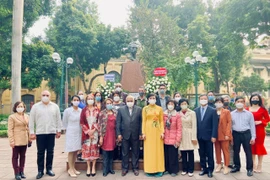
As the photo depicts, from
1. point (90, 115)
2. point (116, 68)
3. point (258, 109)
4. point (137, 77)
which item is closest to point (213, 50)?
point (116, 68)

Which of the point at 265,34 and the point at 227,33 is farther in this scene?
the point at 227,33

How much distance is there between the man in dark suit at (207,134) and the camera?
5.39m

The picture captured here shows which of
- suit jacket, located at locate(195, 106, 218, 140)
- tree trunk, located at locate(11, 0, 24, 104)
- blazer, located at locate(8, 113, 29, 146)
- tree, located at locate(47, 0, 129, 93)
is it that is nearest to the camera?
blazer, located at locate(8, 113, 29, 146)

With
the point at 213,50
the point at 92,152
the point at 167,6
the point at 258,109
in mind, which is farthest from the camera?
the point at 167,6

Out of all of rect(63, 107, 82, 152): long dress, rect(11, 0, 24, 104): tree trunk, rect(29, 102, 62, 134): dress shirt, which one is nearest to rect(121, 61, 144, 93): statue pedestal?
rect(63, 107, 82, 152): long dress

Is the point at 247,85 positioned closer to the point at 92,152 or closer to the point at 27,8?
the point at 27,8

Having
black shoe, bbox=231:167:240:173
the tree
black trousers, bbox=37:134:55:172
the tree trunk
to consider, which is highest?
the tree

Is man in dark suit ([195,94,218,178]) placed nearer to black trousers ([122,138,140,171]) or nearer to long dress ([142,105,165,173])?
long dress ([142,105,165,173])

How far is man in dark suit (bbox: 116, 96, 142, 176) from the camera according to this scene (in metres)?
5.43

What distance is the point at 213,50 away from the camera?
2377 centimetres

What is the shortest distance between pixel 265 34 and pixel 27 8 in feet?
52.1

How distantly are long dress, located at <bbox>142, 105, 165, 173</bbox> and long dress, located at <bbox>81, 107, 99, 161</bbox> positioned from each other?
1.05 metres

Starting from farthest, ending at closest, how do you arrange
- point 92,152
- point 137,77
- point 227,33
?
point 227,33, point 137,77, point 92,152

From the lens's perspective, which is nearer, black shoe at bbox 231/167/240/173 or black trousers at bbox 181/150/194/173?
black trousers at bbox 181/150/194/173
